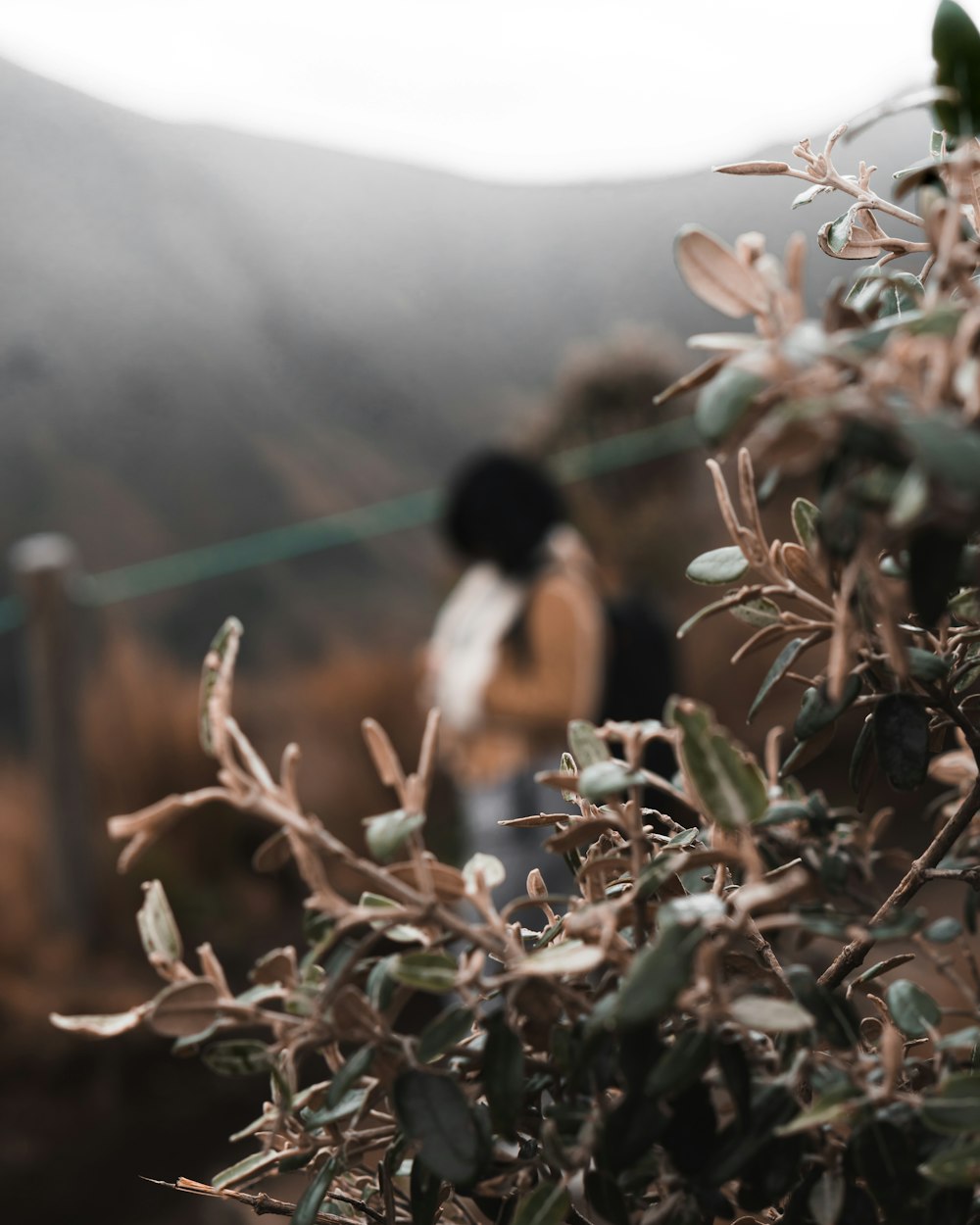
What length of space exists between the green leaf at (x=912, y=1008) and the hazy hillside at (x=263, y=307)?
4222 mm

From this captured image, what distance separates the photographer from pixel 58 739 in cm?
272

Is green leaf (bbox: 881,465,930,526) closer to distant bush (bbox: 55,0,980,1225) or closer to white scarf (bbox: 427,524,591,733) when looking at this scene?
distant bush (bbox: 55,0,980,1225)

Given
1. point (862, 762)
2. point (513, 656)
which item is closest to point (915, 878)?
point (862, 762)

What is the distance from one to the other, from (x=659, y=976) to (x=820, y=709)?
143 millimetres

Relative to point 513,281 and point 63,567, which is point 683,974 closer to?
point 63,567

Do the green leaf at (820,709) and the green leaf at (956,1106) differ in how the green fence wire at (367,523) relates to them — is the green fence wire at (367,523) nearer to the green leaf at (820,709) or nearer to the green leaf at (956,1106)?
the green leaf at (820,709)

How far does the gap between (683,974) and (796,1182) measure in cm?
12

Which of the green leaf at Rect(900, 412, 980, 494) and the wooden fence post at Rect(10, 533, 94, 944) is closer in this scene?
the green leaf at Rect(900, 412, 980, 494)

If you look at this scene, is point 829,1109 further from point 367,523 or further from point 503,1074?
point 367,523

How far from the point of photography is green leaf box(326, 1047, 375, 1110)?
13.3 inches

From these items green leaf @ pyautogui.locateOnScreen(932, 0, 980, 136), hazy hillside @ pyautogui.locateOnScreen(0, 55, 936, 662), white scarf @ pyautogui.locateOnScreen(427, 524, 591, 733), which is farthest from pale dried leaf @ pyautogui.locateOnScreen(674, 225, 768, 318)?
hazy hillside @ pyautogui.locateOnScreen(0, 55, 936, 662)

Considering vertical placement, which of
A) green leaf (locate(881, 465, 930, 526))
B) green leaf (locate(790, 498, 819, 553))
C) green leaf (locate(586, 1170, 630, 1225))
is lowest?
green leaf (locate(586, 1170, 630, 1225))

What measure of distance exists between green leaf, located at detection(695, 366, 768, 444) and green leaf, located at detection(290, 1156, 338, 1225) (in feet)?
0.81

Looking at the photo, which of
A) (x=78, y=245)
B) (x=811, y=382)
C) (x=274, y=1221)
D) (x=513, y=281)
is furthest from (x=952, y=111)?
(x=513, y=281)
